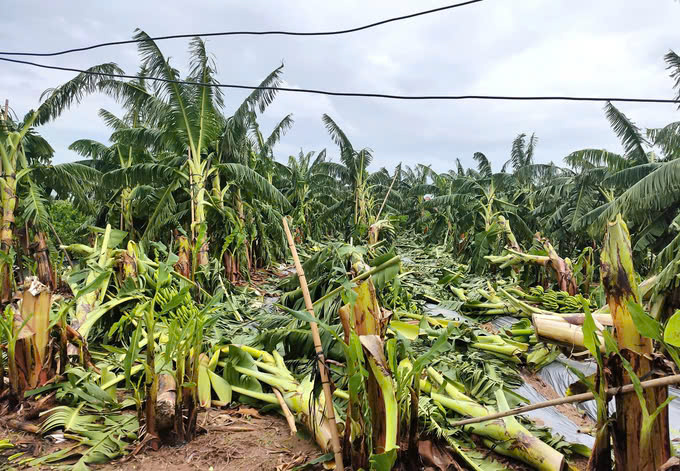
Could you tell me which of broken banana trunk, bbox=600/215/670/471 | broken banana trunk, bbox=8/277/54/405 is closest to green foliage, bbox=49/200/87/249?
broken banana trunk, bbox=8/277/54/405

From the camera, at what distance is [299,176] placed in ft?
47.7

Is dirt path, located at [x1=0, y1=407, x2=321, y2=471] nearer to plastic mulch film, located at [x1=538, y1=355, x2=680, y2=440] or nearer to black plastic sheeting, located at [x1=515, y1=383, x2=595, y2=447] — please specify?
black plastic sheeting, located at [x1=515, y1=383, x2=595, y2=447]

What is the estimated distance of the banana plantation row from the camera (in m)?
1.78

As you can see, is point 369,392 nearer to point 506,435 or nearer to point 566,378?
point 506,435

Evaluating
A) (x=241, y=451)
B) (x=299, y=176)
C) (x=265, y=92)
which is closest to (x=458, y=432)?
(x=241, y=451)

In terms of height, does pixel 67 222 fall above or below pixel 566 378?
above

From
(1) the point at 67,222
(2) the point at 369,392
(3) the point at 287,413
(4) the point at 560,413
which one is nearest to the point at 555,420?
(4) the point at 560,413

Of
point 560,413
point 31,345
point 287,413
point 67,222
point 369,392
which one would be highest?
point 67,222

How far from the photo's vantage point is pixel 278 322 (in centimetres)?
414

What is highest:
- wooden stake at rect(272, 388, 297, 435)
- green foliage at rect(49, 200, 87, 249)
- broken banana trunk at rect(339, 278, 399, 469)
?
green foliage at rect(49, 200, 87, 249)

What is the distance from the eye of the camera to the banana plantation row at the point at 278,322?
1782mm

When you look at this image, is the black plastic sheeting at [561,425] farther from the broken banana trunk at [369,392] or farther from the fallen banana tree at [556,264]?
the fallen banana tree at [556,264]

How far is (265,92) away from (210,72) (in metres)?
1.25

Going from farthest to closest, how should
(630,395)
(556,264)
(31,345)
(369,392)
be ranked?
(556,264) < (31,345) < (369,392) < (630,395)
